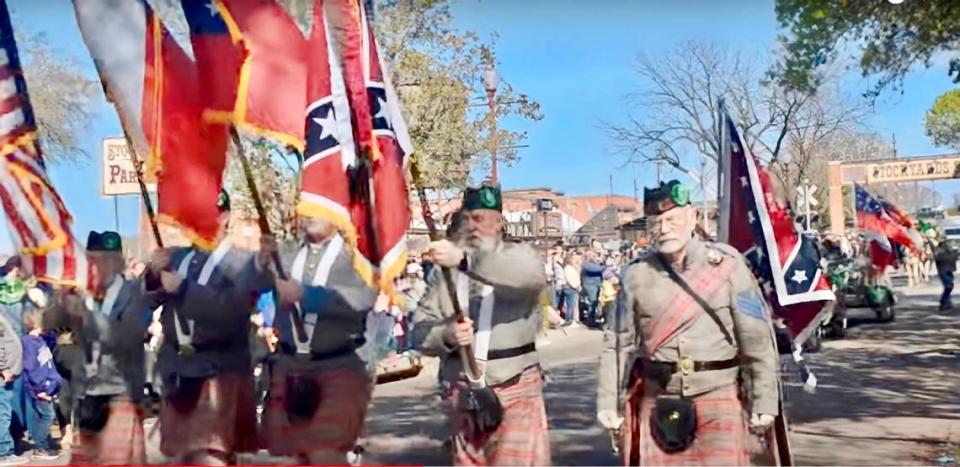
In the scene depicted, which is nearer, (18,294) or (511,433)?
(511,433)

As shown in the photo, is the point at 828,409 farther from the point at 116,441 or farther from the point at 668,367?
the point at 116,441

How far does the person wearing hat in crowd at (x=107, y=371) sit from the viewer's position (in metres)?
4.50

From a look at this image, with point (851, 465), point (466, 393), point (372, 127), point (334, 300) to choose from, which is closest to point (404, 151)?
point (372, 127)

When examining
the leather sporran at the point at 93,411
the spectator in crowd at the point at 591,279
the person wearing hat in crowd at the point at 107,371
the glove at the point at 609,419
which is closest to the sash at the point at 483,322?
the spectator in crowd at the point at 591,279

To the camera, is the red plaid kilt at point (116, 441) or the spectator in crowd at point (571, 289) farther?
the red plaid kilt at point (116, 441)

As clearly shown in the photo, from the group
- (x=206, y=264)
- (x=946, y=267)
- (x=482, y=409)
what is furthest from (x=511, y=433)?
(x=946, y=267)

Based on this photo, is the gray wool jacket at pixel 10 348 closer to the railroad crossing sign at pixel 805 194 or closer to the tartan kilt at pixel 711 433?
the tartan kilt at pixel 711 433

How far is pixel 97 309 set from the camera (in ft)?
14.9

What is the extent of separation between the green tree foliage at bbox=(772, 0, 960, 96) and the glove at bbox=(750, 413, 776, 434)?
3.74 feet

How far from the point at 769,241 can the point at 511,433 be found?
1.18 meters

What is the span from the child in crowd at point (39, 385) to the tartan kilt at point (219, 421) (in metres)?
0.62

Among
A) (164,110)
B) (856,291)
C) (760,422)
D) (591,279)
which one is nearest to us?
(760,422)

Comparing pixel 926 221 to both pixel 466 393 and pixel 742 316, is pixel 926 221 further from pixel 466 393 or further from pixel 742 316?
pixel 466 393

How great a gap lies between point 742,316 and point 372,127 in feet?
4.83
